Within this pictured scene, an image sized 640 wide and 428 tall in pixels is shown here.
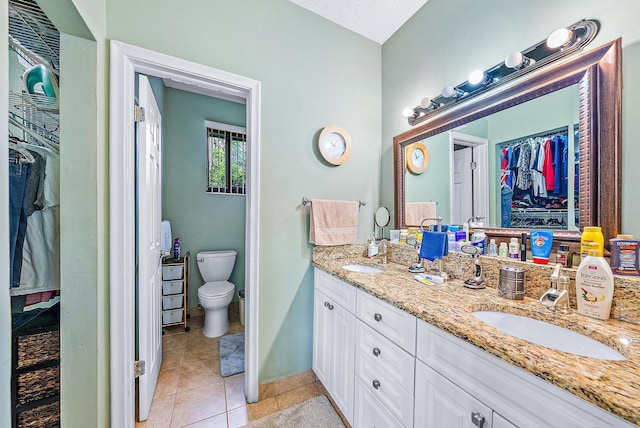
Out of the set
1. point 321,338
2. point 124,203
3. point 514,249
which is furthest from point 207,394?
point 514,249

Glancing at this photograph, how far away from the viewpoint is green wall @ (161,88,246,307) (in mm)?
2605

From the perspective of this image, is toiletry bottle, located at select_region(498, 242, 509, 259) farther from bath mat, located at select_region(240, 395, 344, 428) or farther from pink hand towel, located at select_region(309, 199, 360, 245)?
bath mat, located at select_region(240, 395, 344, 428)

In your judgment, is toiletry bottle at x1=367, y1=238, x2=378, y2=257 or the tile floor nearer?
the tile floor

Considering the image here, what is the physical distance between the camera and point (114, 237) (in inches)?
46.4

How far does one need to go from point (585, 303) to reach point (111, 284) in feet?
6.43

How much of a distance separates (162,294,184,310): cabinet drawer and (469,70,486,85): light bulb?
2830 millimetres

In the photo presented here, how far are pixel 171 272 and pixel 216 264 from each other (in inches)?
16.3

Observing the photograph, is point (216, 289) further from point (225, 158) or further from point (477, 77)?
point (477, 77)

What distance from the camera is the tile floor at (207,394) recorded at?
4.58 feet

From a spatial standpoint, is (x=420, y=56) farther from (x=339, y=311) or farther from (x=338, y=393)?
(x=338, y=393)

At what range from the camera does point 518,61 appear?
3.48 feet

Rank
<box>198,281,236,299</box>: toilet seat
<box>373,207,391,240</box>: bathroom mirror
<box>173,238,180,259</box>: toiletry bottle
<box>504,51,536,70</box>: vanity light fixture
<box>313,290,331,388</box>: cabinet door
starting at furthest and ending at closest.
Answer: <box>173,238,180,259</box>: toiletry bottle
<box>198,281,236,299</box>: toilet seat
<box>373,207,391,240</box>: bathroom mirror
<box>313,290,331,388</box>: cabinet door
<box>504,51,536,70</box>: vanity light fixture

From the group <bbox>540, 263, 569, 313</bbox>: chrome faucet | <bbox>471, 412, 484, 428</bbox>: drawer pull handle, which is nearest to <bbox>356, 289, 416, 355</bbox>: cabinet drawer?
<bbox>471, 412, 484, 428</bbox>: drawer pull handle

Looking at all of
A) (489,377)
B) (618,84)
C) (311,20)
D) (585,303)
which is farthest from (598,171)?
(311,20)
